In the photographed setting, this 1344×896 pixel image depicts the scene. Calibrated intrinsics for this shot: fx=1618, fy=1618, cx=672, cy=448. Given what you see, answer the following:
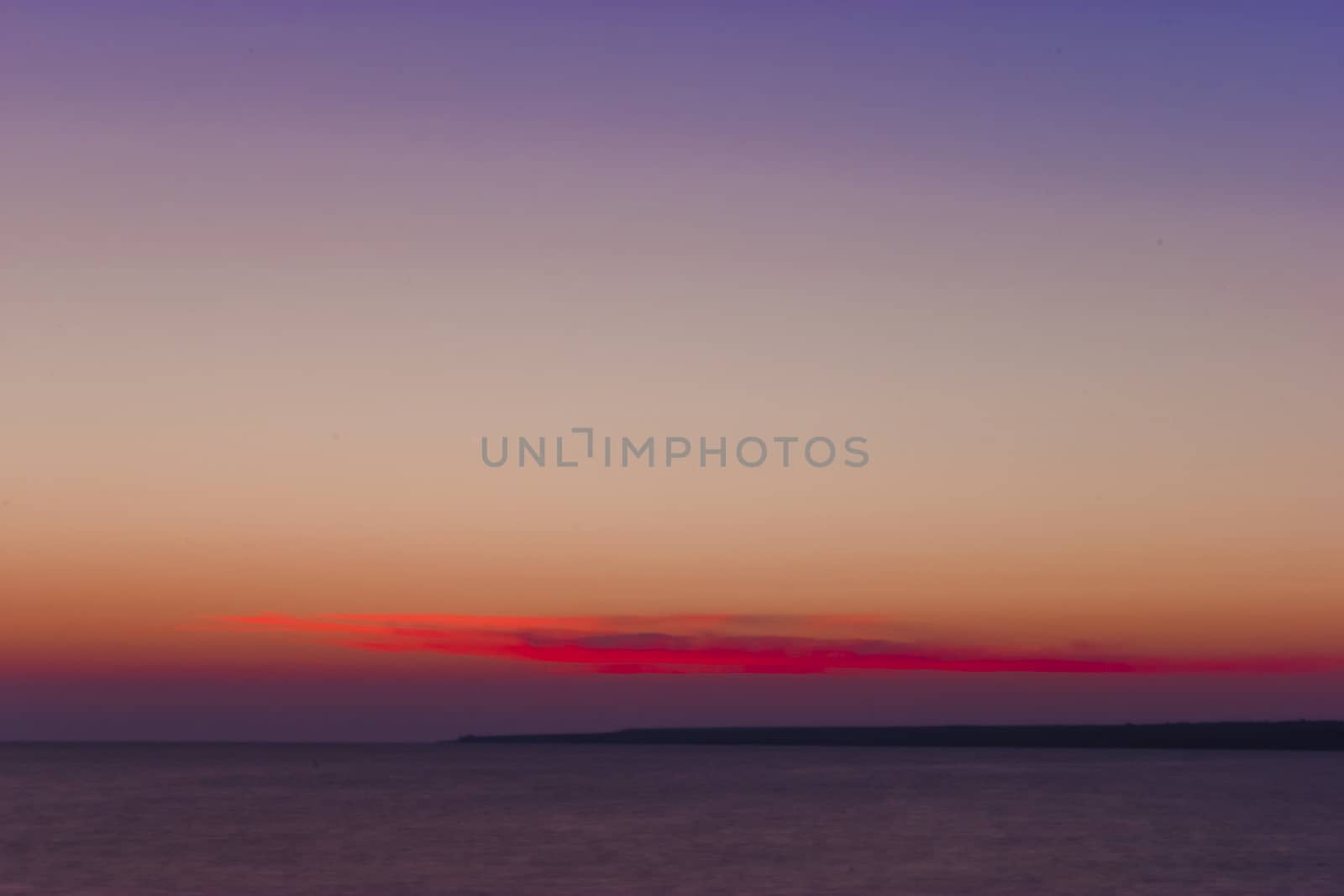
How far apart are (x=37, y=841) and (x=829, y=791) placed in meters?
78.8

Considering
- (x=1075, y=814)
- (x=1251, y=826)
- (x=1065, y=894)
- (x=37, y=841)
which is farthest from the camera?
(x=1075, y=814)

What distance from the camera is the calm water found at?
194 ft

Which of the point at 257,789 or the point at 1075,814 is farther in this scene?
the point at 257,789

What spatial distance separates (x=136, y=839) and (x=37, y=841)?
466 centimetres

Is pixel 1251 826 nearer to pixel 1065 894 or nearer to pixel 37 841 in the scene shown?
pixel 1065 894

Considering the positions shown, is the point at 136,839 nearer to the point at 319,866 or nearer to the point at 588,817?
the point at 319,866

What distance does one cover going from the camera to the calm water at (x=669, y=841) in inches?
2334

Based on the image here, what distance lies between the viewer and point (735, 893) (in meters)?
55.8

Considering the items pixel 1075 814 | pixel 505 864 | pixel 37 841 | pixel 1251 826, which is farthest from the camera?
pixel 1075 814

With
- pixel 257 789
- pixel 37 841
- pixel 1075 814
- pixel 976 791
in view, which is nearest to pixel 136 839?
pixel 37 841

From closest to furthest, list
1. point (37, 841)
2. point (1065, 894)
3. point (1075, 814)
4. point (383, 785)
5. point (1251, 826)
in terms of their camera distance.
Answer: point (1065, 894), point (37, 841), point (1251, 826), point (1075, 814), point (383, 785)

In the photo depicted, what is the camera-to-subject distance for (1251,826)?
91.8 metres

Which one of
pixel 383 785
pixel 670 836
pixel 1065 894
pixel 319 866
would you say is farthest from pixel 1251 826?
pixel 383 785

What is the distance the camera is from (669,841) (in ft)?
255
